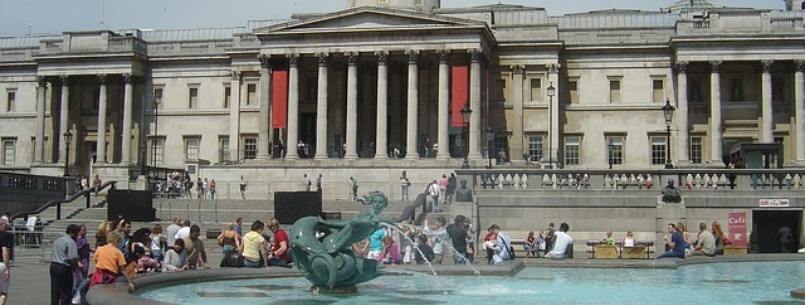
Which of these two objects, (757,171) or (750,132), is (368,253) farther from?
(750,132)

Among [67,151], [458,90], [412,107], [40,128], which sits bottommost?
[67,151]

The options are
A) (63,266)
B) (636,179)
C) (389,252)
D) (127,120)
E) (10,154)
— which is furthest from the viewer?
(10,154)

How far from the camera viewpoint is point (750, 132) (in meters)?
61.1

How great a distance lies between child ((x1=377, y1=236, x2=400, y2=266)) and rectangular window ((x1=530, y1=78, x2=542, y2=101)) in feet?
124

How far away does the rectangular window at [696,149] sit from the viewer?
61.5 metres

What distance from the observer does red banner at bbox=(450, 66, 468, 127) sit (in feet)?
188

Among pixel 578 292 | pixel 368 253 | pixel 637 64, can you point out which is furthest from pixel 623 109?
pixel 578 292

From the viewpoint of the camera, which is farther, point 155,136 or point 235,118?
point 155,136

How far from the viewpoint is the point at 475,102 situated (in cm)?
5772

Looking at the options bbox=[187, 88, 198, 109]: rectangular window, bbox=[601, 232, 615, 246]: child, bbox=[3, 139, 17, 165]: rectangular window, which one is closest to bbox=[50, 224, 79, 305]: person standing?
→ bbox=[601, 232, 615, 246]: child

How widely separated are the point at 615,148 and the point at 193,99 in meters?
28.6

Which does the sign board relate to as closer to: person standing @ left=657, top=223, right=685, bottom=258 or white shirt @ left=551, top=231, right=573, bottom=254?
person standing @ left=657, top=223, right=685, bottom=258

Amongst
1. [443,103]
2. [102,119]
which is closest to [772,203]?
[443,103]

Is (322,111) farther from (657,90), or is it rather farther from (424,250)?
(424,250)
